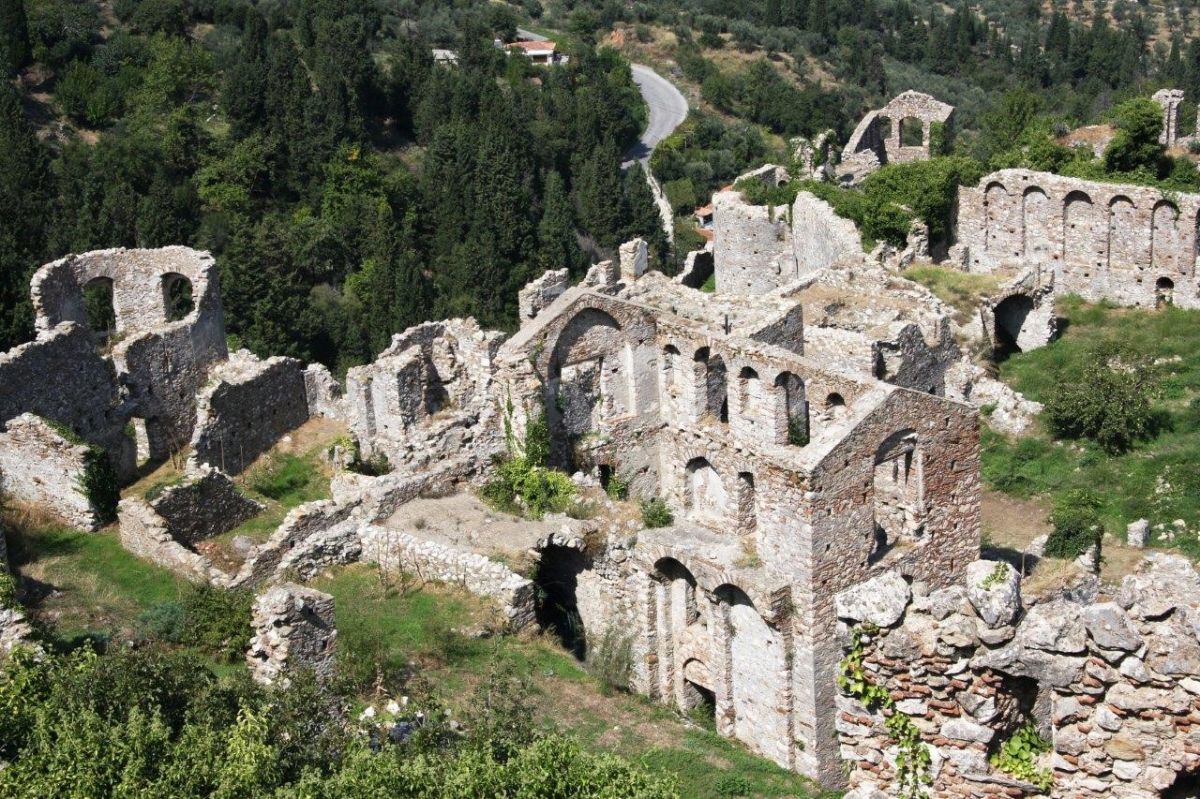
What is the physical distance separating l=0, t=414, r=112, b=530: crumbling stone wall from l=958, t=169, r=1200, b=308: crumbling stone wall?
21923 mm

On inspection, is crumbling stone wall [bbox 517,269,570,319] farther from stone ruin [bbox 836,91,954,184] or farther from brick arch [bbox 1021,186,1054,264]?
stone ruin [bbox 836,91,954,184]

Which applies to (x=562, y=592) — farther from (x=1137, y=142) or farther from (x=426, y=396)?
(x=1137, y=142)

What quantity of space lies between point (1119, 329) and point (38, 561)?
23106 mm

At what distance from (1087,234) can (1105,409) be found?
26.7 ft

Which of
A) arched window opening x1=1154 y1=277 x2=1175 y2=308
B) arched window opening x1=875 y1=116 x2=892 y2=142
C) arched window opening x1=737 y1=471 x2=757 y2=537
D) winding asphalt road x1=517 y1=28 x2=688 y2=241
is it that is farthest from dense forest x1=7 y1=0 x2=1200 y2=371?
arched window opening x1=737 y1=471 x2=757 y2=537

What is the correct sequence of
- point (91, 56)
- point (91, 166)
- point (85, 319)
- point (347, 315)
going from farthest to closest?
point (91, 56)
point (91, 166)
point (347, 315)
point (85, 319)

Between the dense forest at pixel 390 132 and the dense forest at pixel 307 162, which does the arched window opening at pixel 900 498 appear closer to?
the dense forest at pixel 390 132

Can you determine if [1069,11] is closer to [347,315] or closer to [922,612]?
[347,315]

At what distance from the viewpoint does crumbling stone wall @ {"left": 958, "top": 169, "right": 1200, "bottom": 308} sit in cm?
3919

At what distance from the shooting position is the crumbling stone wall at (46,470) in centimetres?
2930

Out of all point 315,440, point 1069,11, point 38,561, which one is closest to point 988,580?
point 38,561

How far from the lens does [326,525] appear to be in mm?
28047

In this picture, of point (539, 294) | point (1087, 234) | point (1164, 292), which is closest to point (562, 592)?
point (539, 294)

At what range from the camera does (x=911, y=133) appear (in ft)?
201
